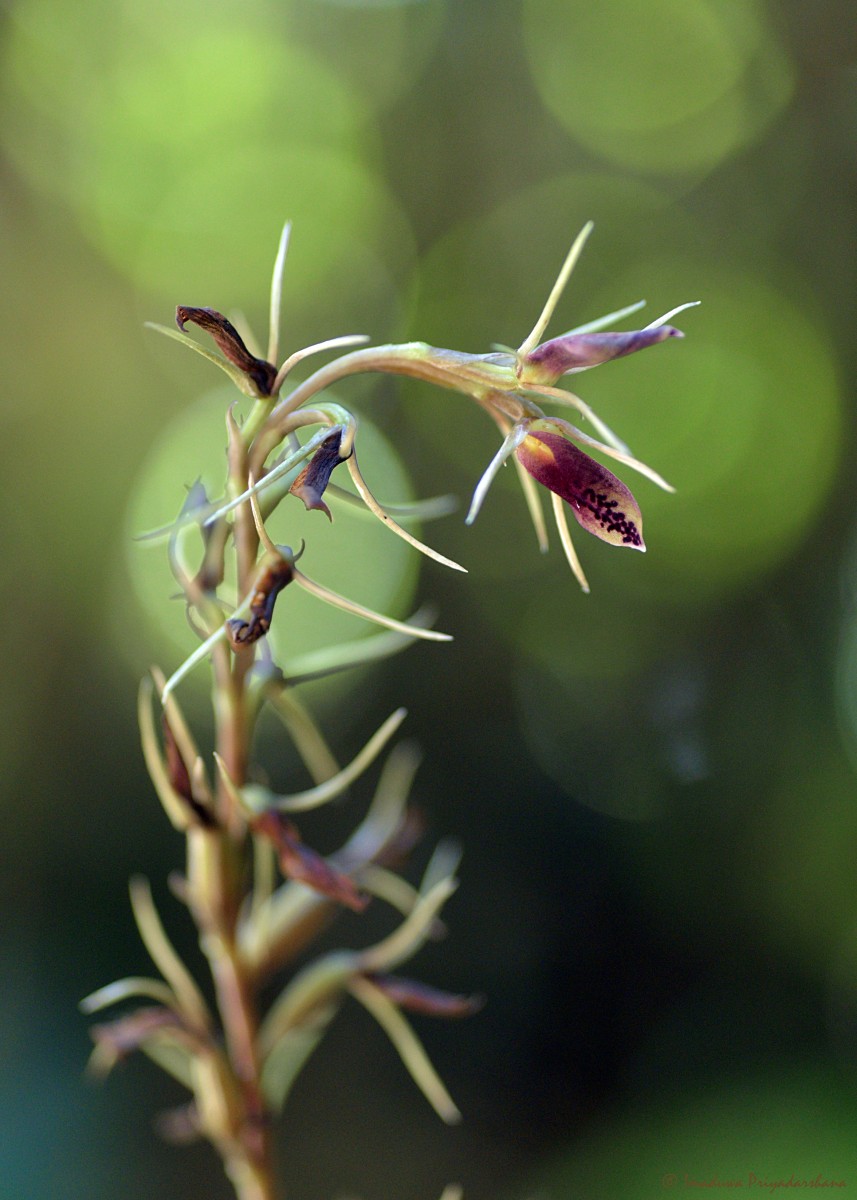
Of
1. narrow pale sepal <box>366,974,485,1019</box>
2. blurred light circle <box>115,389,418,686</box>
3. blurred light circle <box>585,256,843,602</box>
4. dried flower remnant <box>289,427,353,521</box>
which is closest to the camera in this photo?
dried flower remnant <box>289,427,353,521</box>

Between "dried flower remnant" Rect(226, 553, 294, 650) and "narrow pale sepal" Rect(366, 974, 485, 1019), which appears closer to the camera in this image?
"dried flower remnant" Rect(226, 553, 294, 650)

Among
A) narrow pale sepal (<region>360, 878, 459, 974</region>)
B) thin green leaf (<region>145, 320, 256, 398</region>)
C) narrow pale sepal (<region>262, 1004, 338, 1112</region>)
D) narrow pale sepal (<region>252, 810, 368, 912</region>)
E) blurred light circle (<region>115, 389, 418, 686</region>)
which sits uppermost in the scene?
blurred light circle (<region>115, 389, 418, 686</region>)

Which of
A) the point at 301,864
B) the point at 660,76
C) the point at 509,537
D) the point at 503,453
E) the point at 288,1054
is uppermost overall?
the point at 660,76

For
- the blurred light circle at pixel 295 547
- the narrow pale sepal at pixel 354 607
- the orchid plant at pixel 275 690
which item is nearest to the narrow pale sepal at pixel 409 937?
the orchid plant at pixel 275 690

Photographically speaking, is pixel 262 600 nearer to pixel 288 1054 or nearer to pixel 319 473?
pixel 319 473

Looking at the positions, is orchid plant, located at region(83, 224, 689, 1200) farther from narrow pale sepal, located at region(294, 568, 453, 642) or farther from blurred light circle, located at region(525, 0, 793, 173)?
blurred light circle, located at region(525, 0, 793, 173)

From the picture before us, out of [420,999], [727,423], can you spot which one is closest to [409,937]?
[420,999]

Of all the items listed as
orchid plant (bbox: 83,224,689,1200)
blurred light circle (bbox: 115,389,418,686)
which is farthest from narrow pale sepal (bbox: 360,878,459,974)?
blurred light circle (bbox: 115,389,418,686)
